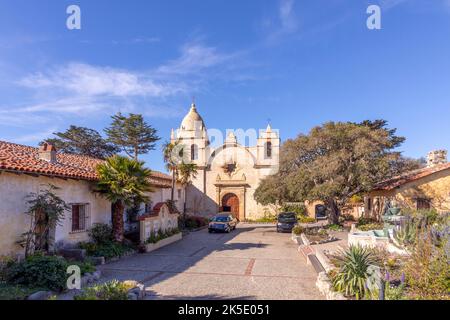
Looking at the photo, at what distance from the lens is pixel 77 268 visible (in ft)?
30.4

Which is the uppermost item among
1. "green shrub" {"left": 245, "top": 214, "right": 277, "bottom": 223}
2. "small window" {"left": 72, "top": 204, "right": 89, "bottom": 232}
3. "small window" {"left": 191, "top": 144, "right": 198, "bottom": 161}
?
"small window" {"left": 191, "top": 144, "right": 198, "bottom": 161}

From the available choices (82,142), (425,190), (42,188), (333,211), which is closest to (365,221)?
(333,211)

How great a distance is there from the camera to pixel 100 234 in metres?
15.0

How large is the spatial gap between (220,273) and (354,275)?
4900 mm

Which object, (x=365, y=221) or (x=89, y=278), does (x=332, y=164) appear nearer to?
(x=365, y=221)

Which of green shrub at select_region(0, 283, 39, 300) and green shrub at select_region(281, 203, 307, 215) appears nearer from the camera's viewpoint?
green shrub at select_region(0, 283, 39, 300)

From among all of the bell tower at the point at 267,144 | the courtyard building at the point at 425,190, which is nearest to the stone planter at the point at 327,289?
the courtyard building at the point at 425,190

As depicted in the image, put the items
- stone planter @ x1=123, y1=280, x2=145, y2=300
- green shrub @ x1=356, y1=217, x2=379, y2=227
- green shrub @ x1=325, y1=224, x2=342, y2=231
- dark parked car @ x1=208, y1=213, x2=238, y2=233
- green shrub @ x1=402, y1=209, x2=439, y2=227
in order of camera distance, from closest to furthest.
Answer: stone planter @ x1=123, y1=280, x2=145, y2=300
green shrub @ x1=402, y1=209, x2=439, y2=227
green shrub @ x1=325, y1=224, x2=342, y2=231
green shrub @ x1=356, y1=217, x2=379, y2=227
dark parked car @ x1=208, y1=213, x2=238, y2=233

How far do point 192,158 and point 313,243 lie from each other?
926 inches

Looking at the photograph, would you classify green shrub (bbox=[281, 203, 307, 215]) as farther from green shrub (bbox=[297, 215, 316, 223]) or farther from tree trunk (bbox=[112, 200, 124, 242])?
tree trunk (bbox=[112, 200, 124, 242])

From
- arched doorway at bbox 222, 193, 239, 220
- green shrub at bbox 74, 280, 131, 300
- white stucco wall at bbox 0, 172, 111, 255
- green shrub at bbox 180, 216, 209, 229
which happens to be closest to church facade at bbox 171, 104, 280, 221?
arched doorway at bbox 222, 193, 239, 220

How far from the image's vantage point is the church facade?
37.5m

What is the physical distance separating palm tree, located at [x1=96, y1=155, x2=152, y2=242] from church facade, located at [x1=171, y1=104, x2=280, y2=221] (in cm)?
2214
